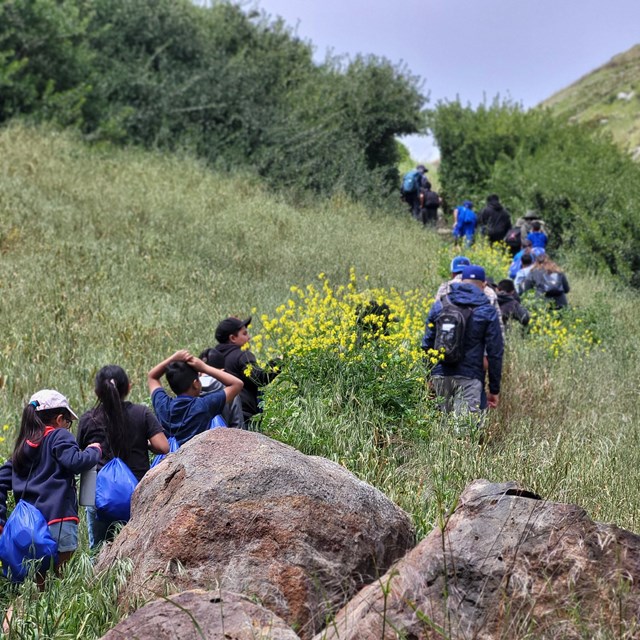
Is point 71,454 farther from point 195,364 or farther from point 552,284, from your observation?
point 552,284

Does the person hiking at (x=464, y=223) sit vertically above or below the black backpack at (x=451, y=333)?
above

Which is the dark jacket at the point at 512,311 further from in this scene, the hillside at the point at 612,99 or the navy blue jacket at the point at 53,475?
the hillside at the point at 612,99

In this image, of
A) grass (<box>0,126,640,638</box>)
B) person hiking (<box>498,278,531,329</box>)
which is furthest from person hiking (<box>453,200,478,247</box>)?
person hiking (<box>498,278,531,329</box>)

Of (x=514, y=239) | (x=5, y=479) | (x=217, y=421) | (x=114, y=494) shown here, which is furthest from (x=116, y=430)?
(x=514, y=239)

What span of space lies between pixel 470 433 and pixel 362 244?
32.8 ft

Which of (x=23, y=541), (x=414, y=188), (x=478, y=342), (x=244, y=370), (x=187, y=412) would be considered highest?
(x=414, y=188)

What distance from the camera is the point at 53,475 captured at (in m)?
5.12

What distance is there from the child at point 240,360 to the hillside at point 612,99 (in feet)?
111

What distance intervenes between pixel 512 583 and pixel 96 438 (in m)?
2.96

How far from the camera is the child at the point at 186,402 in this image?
6270 millimetres

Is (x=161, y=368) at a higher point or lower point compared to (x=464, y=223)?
lower

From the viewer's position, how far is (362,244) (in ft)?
55.5

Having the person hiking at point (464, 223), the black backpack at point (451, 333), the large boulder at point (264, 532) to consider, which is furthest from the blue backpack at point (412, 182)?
the large boulder at point (264, 532)

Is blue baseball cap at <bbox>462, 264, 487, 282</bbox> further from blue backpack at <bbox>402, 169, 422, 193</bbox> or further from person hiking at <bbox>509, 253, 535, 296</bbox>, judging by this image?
blue backpack at <bbox>402, 169, 422, 193</bbox>
